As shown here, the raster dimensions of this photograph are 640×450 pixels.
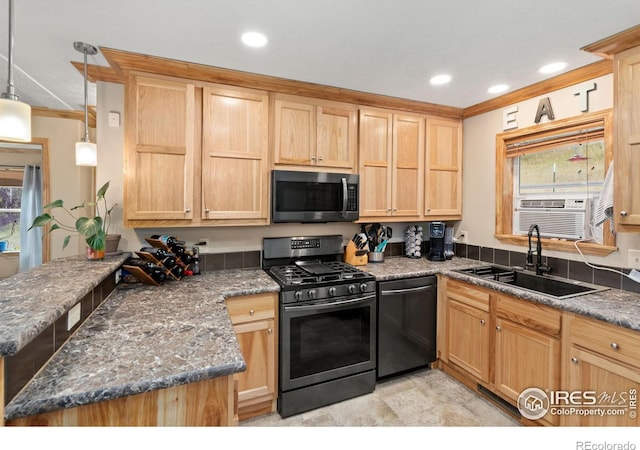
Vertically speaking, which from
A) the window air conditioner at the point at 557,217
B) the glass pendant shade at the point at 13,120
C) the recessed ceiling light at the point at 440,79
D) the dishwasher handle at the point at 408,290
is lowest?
the dishwasher handle at the point at 408,290

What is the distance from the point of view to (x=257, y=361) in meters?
2.11

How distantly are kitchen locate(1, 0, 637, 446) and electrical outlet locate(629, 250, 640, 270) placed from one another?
39mm

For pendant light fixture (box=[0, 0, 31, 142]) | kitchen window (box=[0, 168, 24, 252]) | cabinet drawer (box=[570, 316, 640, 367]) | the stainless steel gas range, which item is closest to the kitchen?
the stainless steel gas range

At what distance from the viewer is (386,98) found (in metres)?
2.79

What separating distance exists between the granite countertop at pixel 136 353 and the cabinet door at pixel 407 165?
6.16ft

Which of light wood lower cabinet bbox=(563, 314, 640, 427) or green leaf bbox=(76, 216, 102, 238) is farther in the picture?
green leaf bbox=(76, 216, 102, 238)

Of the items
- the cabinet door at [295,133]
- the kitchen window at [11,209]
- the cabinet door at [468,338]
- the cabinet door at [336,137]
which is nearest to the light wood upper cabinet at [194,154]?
the cabinet door at [295,133]

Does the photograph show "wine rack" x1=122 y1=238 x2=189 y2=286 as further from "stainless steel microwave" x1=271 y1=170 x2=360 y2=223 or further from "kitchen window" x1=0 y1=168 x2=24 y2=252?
"kitchen window" x1=0 y1=168 x2=24 y2=252

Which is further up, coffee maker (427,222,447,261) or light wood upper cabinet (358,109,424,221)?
light wood upper cabinet (358,109,424,221)

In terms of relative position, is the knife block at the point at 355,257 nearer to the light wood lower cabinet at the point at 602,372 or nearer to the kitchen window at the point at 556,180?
the kitchen window at the point at 556,180

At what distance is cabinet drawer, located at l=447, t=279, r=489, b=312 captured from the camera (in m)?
2.34

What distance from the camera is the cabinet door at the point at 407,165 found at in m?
2.92

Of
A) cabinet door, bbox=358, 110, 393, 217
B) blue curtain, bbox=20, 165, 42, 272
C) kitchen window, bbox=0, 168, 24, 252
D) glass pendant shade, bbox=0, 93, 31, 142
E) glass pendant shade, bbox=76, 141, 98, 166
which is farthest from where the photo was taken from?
kitchen window, bbox=0, 168, 24, 252
